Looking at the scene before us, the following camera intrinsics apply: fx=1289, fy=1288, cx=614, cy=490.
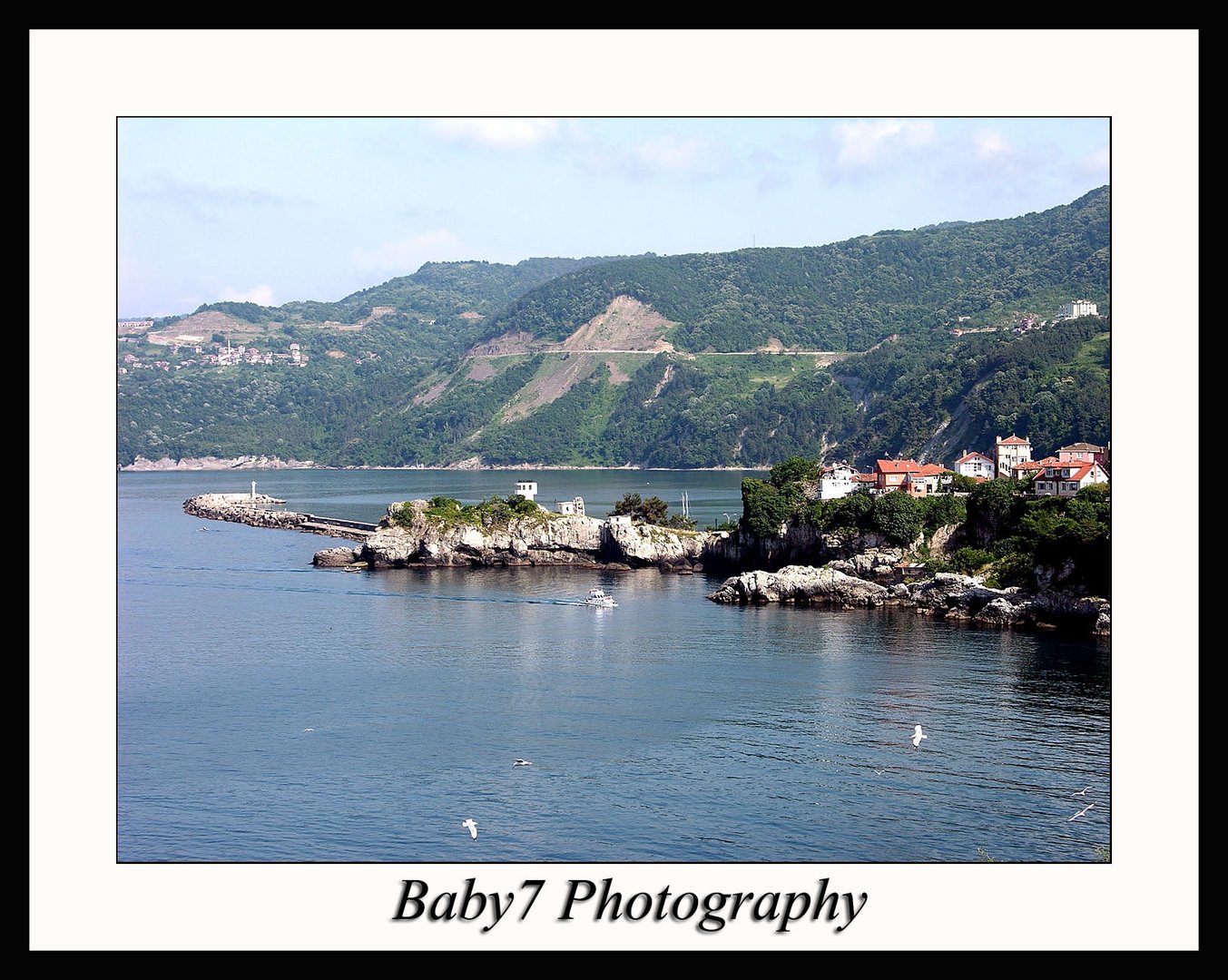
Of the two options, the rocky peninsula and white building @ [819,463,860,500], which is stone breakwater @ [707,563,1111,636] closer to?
the rocky peninsula

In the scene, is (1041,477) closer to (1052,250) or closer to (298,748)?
(298,748)

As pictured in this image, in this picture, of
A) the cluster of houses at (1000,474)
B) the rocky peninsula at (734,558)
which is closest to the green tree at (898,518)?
the rocky peninsula at (734,558)

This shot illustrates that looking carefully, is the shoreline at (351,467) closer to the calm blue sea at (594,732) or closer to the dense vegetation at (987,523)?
the dense vegetation at (987,523)

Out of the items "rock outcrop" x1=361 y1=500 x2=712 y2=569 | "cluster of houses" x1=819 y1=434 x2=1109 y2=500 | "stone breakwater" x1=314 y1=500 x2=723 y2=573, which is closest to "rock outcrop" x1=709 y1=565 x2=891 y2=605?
"cluster of houses" x1=819 y1=434 x2=1109 y2=500

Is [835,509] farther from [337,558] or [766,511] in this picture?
[337,558]

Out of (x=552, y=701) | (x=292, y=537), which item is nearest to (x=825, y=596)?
(x=552, y=701)

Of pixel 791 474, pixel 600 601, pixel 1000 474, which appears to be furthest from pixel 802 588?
pixel 1000 474
